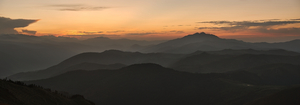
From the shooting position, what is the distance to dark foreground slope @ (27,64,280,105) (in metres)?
76.5

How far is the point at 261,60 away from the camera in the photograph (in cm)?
17612

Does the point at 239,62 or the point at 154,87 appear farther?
the point at 239,62

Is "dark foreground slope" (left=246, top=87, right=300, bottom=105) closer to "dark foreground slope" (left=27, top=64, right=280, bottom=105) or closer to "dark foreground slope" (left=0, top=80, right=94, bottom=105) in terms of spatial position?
"dark foreground slope" (left=27, top=64, right=280, bottom=105)

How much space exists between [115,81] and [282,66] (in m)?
111

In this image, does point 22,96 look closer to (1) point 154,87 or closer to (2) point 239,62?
(1) point 154,87

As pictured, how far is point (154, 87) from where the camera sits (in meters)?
91.8

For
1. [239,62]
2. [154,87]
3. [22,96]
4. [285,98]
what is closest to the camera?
[22,96]

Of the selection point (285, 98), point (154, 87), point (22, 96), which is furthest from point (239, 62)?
point (22, 96)

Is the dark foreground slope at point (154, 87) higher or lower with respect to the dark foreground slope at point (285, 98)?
lower

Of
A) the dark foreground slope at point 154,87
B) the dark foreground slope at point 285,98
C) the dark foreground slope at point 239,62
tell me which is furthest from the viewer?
the dark foreground slope at point 239,62

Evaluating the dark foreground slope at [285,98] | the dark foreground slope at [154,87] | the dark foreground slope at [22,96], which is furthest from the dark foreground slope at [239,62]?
the dark foreground slope at [22,96]

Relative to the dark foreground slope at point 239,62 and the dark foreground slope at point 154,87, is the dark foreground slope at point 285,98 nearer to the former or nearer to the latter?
the dark foreground slope at point 154,87

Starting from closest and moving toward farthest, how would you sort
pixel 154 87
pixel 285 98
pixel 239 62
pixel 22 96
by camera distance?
pixel 22 96, pixel 285 98, pixel 154 87, pixel 239 62

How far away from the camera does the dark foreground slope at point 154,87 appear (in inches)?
3012
